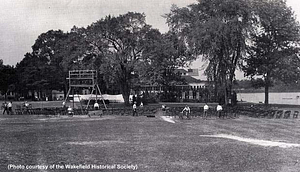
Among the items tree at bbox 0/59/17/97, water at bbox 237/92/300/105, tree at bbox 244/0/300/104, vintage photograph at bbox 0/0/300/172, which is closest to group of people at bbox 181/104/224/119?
vintage photograph at bbox 0/0/300/172

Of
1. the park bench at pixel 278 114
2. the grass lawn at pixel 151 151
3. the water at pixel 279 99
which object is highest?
the water at pixel 279 99

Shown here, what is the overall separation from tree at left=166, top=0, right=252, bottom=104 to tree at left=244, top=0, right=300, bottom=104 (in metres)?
3.48

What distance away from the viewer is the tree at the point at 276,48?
4506cm

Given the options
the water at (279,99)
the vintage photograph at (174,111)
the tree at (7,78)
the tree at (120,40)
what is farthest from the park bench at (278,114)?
the tree at (7,78)

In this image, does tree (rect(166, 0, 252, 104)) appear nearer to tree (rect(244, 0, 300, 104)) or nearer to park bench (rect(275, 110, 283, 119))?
tree (rect(244, 0, 300, 104))

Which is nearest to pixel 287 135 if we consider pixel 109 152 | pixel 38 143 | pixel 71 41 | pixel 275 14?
pixel 109 152

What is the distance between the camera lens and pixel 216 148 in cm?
1573

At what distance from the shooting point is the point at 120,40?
1913 inches

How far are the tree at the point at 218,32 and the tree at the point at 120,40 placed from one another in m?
5.44

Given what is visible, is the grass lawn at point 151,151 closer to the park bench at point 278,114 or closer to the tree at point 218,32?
the park bench at point 278,114

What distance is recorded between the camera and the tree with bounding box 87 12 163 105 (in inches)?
1855

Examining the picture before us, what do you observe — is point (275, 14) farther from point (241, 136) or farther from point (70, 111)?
point (241, 136)

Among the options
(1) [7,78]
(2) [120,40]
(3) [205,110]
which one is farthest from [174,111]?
(1) [7,78]

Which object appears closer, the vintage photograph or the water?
the vintage photograph
